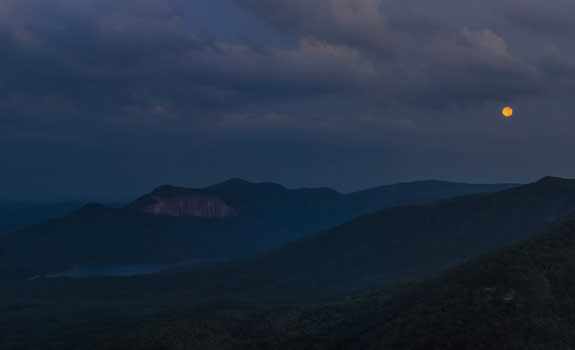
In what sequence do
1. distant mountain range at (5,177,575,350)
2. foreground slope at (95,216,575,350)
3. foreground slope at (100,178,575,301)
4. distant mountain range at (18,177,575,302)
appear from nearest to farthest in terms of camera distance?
foreground slope at (95,216,575,350) → distant mountain range at (5,177,575,350) → distant mountain range at (18,177,575,302) → foreground slope at (100,178,575,301)

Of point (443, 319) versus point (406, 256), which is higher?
point (443, 319)

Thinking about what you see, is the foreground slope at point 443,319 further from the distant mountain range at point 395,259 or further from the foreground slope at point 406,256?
the foreground slope at point 406,256

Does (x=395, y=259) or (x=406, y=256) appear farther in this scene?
(x=395, y=259)

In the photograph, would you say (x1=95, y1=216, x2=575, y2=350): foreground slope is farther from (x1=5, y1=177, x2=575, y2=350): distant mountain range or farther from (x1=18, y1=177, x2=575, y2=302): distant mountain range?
(x1=18, y1=177, x2=575, y2=302): distant mountain range

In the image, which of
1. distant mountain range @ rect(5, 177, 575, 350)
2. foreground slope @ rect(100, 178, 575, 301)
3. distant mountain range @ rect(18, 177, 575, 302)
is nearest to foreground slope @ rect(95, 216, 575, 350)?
distant mountain range @ rect(5, 177, 575, 350)

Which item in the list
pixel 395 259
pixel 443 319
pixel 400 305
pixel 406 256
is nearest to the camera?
pixel 443 319

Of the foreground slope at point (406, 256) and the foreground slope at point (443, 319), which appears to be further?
the foreground slope at point (406, 256)

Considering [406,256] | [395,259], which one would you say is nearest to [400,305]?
[395,259]

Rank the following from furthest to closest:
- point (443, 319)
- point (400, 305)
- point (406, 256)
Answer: point (406, 256)
point (400, 305)
point (443, 319)

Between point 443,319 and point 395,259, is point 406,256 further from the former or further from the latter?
point 443,319

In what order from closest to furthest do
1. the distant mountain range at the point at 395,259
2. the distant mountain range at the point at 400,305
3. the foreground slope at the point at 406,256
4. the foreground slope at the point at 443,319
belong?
the foreground slope at the point at 443,319
the distant mountain range at the point at 400,305
the distant mountain range at the point at 395,259
the foreground slope at the point at 406,256

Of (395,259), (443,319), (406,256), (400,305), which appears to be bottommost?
(395,259)

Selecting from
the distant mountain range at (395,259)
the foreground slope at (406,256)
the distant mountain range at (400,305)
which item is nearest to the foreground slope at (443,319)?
the distant mountain range at (400,305)

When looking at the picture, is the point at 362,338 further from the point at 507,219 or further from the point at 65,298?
the point at 65,298
